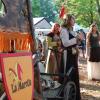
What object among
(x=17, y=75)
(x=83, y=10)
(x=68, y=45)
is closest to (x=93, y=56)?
(x=68, y=45)

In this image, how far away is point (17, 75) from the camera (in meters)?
5.24

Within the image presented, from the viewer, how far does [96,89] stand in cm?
1147

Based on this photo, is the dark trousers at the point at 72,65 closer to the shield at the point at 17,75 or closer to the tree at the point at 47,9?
the shield at the point at 17,75

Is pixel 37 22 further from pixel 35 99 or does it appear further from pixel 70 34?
pixel 35 99

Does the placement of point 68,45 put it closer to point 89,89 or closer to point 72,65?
point 72,65

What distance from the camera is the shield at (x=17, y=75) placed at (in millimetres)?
4940

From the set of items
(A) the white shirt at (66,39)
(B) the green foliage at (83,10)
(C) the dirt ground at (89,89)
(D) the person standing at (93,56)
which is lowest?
(C) the dirt ground at (89,89)

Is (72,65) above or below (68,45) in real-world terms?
below

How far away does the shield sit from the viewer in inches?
194

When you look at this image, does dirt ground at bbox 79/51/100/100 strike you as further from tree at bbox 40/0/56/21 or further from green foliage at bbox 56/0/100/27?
tree at bbox 40/0/56/21

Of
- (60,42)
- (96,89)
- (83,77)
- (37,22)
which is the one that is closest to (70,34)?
(60,42)

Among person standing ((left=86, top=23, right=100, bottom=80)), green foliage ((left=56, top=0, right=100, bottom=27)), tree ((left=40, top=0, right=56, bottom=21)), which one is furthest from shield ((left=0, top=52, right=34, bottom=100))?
tree ((left=40, top=0, right=56, bottom=21))

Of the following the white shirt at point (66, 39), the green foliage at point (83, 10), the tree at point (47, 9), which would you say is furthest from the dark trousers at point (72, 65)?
the tree at point (47, 9)

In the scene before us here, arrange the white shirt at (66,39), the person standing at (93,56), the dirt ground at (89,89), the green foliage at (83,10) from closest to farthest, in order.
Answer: the white shirt at (66,39)
the dirt ground at (89,89)
the person standing at (93,56)
the green foliage at (83,10)
